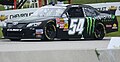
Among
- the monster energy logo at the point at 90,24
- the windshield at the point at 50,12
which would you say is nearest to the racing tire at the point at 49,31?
the windshield at the point at 50,12

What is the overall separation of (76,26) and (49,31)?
1.29 meters

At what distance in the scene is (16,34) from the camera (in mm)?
16453

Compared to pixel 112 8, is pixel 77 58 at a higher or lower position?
higher

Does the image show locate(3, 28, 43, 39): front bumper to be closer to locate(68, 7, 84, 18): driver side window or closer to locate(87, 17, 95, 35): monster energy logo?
locate(68, 7, 84, 18): driver side window

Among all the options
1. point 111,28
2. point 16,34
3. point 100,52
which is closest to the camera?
point 100,52

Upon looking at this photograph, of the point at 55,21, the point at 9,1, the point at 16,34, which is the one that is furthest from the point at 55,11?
the point at 9,1

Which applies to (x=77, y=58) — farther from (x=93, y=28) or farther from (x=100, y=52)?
(x=93, y=28)

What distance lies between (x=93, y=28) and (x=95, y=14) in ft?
2.74

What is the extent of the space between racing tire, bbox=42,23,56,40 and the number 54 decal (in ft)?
2.63

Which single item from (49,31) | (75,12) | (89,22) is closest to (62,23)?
(49,31)

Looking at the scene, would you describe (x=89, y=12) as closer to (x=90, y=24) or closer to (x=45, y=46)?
(x=90, y=24)

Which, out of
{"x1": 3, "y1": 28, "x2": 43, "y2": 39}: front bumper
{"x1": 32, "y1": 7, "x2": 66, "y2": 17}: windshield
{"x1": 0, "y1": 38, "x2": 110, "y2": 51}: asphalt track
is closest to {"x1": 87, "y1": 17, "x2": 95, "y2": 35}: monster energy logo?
{"x1": 32, "y1": 7, "x2": 66, "y2": 17}: windshield

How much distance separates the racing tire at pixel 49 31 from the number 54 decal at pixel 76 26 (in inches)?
31.5

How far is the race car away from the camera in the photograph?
16297 mm
